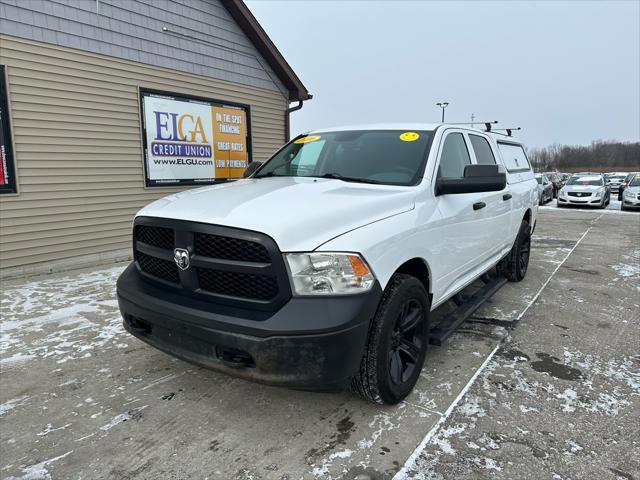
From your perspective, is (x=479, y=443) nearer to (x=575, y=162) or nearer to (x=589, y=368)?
(x=589, y=368)

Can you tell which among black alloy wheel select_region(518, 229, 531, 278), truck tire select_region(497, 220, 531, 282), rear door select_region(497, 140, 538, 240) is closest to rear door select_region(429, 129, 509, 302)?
rear door select_region(497, 140, 538, 240)

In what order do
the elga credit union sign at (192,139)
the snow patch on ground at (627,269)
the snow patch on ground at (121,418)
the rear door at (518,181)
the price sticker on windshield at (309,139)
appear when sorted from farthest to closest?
the elga credit union sign at (192,139), the snow patch on ground at (627,269), the rear door at (518,181), the price sticker on windshield at (309,139), the snow patch on ground at (121,418)

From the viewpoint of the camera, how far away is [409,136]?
3.54 meters

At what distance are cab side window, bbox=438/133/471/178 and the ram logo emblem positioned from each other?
1.89 m

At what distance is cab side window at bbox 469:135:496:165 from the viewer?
168 inches

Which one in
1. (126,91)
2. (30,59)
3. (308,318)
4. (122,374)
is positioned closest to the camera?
(308,318)

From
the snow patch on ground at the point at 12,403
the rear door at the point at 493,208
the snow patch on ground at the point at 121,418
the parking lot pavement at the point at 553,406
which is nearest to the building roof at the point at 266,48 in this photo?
the rear door at the point at 493,208

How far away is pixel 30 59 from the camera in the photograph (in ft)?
20.2

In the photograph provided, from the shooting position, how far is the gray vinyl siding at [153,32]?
20.4 feet

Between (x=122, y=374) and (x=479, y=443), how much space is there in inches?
96.8

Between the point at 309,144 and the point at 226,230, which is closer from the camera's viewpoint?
→ the point at 226,230

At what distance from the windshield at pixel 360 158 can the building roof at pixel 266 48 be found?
609 cm

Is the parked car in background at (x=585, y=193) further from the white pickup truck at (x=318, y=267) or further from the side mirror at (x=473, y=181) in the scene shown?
the side mirror at (x=473, y=181)

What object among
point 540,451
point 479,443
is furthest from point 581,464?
point 479,443
